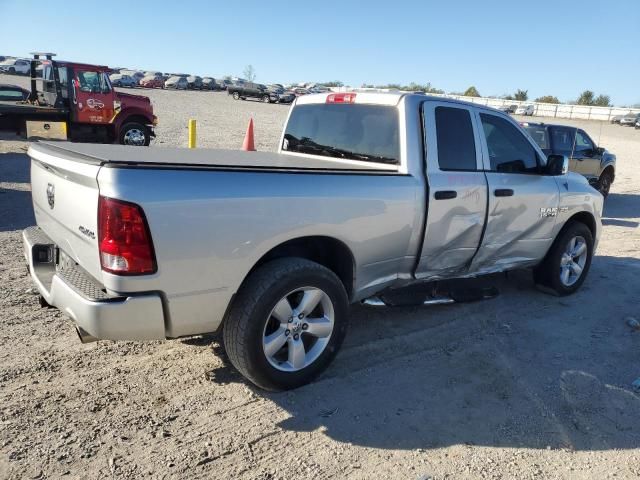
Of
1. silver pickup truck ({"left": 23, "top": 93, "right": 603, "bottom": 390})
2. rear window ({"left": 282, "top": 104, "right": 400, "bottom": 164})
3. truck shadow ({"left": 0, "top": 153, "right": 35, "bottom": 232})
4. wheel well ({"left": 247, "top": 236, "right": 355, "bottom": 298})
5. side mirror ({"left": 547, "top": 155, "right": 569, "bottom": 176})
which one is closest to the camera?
silver pickup truck ({"left": 23, "top": 93, "right": 603, "bottom": 390})

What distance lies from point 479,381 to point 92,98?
1359cm

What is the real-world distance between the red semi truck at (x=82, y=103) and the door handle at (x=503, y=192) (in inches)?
496

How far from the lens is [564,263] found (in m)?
5.55

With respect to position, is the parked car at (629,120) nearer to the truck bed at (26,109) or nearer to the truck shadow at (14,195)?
the truck bed at (26,109)

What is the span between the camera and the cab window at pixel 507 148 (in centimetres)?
467

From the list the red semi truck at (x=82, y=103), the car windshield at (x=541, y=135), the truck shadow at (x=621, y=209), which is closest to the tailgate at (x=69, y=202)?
the car windshield at (x=541, y=135)

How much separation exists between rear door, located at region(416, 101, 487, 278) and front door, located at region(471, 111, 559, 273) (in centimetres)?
15

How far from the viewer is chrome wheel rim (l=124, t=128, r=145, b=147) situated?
15.0 metres

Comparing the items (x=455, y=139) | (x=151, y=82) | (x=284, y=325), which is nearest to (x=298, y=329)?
(x=284, y=325)

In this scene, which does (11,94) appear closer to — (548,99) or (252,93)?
(252,93)

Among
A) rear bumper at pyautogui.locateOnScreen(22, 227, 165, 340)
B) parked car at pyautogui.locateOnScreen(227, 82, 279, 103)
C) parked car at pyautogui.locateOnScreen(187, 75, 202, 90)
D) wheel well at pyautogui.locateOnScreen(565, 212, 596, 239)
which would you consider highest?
parked car at pyautogui.locateOnScreen(187, 75, 202, 90)

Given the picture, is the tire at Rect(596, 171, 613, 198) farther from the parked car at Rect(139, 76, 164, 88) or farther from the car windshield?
the parked car at Rect(139, 76, 164, 88)

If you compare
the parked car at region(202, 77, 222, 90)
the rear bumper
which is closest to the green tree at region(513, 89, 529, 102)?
the parked car at region(202, 77, 222, 90)

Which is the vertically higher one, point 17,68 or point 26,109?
point 17,68
